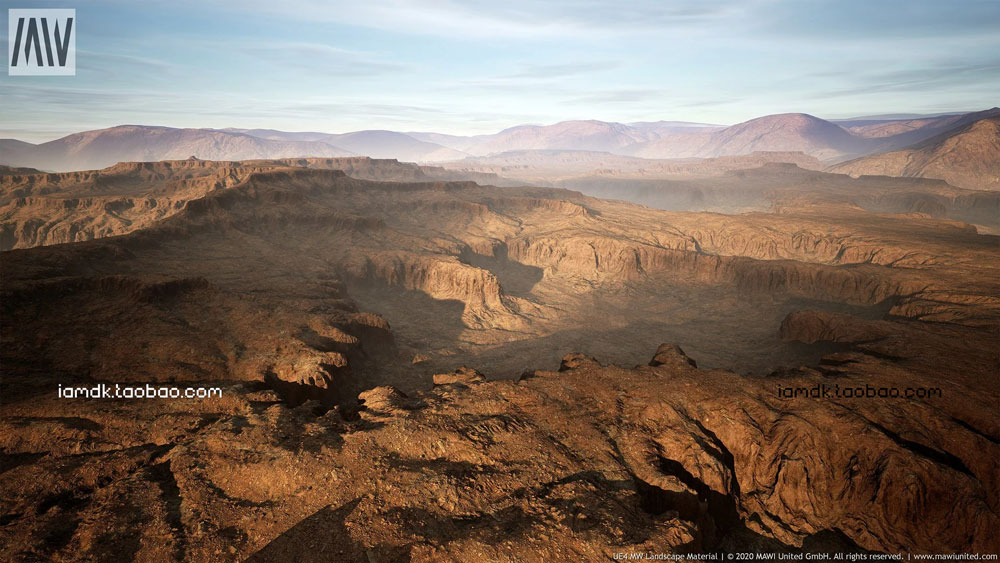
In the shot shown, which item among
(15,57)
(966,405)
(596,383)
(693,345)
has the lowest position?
(693,345)

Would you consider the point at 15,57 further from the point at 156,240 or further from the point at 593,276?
the point at 593,276

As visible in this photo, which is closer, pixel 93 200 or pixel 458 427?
pixel 458 427

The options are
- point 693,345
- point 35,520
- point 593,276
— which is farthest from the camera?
point 593,276

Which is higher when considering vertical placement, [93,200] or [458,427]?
[93,200]

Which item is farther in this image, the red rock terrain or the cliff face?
the cliff face

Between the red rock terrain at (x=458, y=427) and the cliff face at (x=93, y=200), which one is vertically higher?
the cliff face at (x=93, y=200)

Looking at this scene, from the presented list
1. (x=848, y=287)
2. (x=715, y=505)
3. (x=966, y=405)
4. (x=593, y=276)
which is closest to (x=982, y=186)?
(x=848, y=287)

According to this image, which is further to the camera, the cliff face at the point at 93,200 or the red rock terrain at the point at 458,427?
the cliff face at the point at 93,200

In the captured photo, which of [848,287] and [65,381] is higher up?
[848,287]

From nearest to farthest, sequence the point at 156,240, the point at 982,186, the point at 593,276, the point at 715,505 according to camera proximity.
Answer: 1. the point at 715,505
2. the point at 156,240
3. the point at 593,276
4. the point at 982,186

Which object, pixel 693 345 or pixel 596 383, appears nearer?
pixel 596 383
